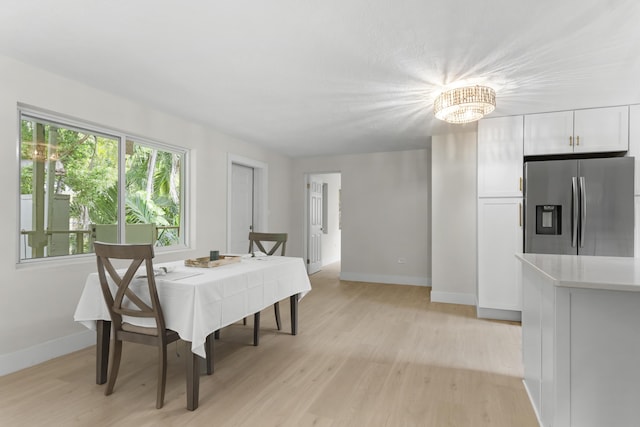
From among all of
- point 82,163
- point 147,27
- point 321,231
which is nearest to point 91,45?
point 147,27

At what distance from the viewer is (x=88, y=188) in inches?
124

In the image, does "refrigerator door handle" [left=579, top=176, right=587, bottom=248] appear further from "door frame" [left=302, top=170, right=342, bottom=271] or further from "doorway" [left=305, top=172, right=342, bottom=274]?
"door frame" [left=302, top=170, right=342, bottom=271]

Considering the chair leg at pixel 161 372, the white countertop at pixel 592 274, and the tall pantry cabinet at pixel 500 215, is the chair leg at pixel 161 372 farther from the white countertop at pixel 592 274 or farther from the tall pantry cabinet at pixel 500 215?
the tall pantry cabinet at pixel 500 215

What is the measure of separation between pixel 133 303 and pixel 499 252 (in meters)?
3.69

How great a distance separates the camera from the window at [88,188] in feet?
9.08

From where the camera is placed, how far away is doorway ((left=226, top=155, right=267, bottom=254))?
16.2ft

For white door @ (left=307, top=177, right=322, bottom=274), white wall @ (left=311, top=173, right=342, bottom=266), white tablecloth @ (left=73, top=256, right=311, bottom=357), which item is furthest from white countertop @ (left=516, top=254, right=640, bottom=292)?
white wall @ (left=311, top=173, right=342, bottom=266)

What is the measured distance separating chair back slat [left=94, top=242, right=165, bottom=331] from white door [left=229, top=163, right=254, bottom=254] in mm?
2770

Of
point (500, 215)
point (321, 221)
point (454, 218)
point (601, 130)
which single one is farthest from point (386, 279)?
point (601, 130)

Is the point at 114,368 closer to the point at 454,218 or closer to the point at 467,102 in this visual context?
the point at 467,102

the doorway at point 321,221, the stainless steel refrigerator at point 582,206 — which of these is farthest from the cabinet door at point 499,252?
the doorway at point 321,221

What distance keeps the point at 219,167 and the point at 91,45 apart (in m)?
2.36

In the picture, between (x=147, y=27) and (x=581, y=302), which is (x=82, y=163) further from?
(x=581, y=302)

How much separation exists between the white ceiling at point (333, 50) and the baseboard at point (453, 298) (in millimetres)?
2409
